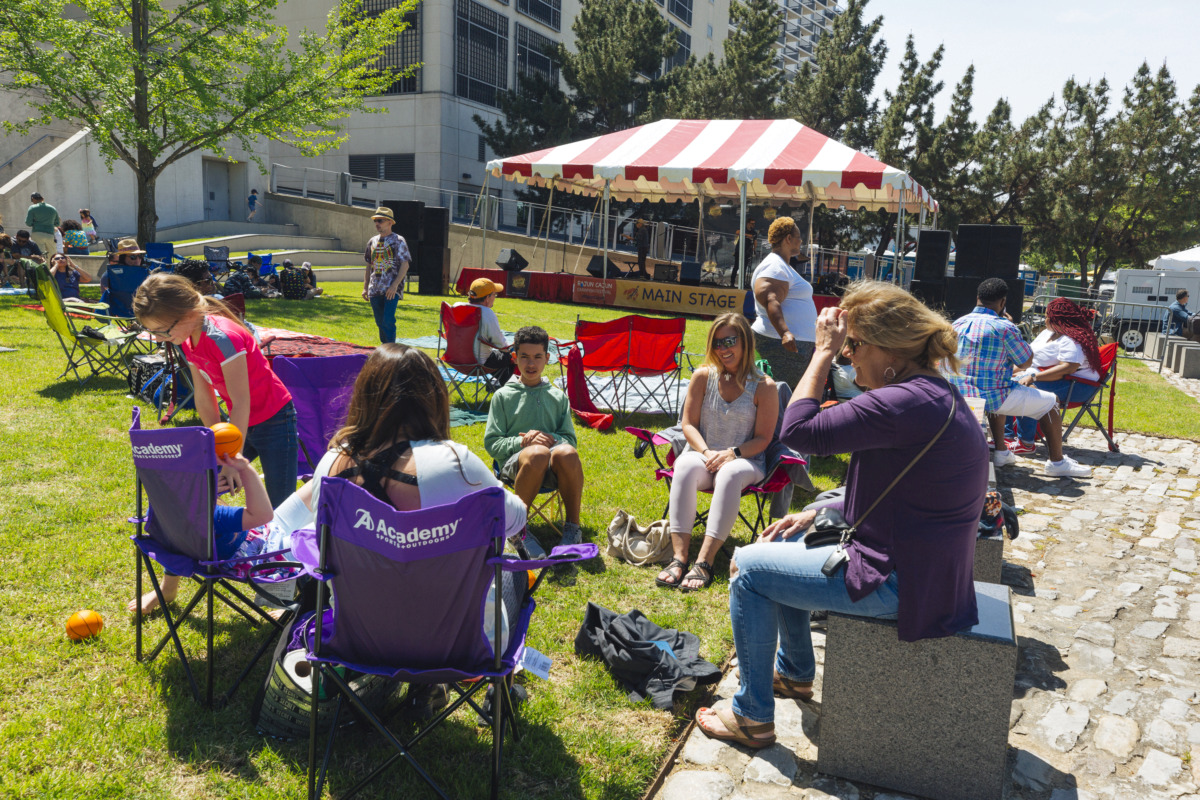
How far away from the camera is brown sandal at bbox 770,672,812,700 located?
325 centimetres

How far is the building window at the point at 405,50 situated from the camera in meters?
30.9

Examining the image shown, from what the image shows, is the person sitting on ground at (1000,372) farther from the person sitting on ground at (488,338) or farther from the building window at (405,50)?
the building window at (405,50)

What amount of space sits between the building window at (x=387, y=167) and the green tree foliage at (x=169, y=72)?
1591cm

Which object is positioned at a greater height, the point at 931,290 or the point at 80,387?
the point at 931,290

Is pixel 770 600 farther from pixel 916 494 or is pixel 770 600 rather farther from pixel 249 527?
pixel 249 527

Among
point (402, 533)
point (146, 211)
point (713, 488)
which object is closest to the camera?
point (402, 533)

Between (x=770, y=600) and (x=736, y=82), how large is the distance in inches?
1163

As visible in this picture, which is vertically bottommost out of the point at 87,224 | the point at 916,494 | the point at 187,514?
the point at 187,514

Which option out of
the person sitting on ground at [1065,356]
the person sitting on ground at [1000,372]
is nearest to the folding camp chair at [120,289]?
the person sitting on ground at [1000,372]

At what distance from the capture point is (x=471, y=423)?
729 centimetres

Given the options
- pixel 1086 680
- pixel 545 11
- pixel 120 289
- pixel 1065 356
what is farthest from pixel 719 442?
pixel 545 11

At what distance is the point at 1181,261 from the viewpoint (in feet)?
73.3

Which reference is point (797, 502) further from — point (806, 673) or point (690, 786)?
point (690, 786)

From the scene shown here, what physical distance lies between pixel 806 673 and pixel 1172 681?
1.68 meters
